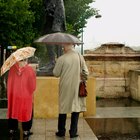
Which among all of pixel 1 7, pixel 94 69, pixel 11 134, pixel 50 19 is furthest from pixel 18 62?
pixel 1 7

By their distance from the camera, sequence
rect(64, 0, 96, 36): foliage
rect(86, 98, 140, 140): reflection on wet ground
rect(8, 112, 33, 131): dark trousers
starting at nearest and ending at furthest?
rect(8, 112, 33, 131): dark trousers, rect(86, 98, 140, 140): reflection on wet ground, rect(64, 0, 96, 36): foliage

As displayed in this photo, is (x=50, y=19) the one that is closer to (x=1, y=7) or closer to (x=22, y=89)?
(x=22, y=89)

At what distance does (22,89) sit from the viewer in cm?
684

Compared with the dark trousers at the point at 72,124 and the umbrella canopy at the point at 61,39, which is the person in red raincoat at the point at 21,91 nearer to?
the dark trousers at the point at 72,124

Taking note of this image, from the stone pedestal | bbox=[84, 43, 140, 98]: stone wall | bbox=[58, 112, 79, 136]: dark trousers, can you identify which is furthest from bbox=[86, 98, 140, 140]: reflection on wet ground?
bbox=[84, 43, 140, 98]: stone wall

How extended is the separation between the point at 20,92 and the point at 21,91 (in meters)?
0.02

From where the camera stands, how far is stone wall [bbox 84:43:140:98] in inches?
588

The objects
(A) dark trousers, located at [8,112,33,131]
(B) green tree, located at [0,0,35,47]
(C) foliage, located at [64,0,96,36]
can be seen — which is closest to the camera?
(A) dark trousers, located at [8,112,33,131]

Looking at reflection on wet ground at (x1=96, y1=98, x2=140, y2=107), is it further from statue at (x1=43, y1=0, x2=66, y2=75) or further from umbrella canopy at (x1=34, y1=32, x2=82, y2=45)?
umbrella canopy at (x1=34, y1=32, x2=82, y2=45)

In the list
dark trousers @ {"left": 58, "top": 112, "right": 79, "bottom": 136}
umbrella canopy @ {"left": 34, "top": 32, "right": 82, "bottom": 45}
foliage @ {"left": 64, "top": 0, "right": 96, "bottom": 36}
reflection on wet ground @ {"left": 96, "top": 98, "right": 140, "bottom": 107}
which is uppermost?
foliage @ {"left": 64, "top": 0, "right": 96, "bottom": 36}

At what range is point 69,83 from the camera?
7.25m

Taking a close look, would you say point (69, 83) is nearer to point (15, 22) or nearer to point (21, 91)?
point (21, 91)

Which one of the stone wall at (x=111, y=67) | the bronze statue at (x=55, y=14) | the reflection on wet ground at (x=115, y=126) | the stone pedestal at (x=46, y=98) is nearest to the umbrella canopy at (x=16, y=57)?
the stone pedestal at (x=46, y=98)

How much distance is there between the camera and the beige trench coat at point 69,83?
23.8 ft
